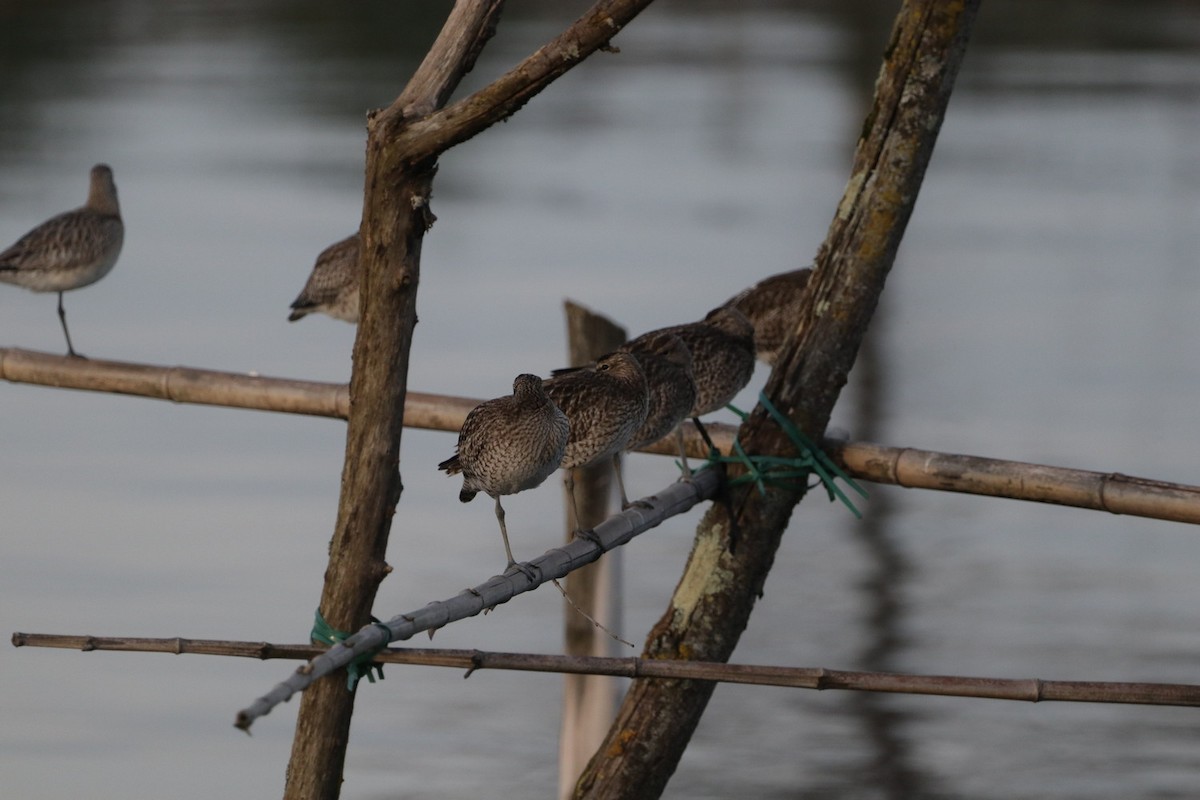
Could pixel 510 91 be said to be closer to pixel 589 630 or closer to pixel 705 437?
pixel 705 437

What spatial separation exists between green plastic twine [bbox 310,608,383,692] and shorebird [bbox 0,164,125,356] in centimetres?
469

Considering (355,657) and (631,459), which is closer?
(355,657)

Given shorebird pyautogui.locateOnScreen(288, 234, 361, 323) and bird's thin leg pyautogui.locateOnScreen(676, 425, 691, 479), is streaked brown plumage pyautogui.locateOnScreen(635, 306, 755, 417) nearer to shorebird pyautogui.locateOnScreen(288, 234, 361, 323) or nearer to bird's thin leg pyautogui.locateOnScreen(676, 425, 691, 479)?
bird's thin leg pyautogui.locateOnScreen(676, 425, 691, 479)

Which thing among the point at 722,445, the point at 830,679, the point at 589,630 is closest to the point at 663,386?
the point at 722,445

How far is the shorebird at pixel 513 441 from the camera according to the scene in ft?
14.0

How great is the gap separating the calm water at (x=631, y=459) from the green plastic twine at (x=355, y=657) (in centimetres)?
336

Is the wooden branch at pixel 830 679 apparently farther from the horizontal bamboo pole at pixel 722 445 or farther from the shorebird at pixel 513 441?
the horizontal bamboo pole at pixel 722 445

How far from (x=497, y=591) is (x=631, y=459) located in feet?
22.4

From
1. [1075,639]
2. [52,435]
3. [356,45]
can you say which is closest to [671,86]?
[356,45]

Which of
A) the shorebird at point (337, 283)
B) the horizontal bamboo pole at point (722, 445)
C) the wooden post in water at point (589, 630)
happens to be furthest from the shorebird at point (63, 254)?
the wooden post in water at point (589, 630)

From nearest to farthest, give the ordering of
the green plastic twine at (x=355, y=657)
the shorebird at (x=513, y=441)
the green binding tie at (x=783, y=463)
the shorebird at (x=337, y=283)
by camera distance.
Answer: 1. the green plastic twine at (x=355, y=657)
2. the shorebird at (x=513, y=441)
3. the green binding tie at (x=783, y=463)
4. the shorebird at (x=337, y=283)

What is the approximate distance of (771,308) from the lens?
7035 mm

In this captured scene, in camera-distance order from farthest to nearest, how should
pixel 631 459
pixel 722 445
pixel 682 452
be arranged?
pixel 631 459, pixel 722 445, pixel 682 452

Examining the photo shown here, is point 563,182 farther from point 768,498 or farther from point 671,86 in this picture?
point 768,498
